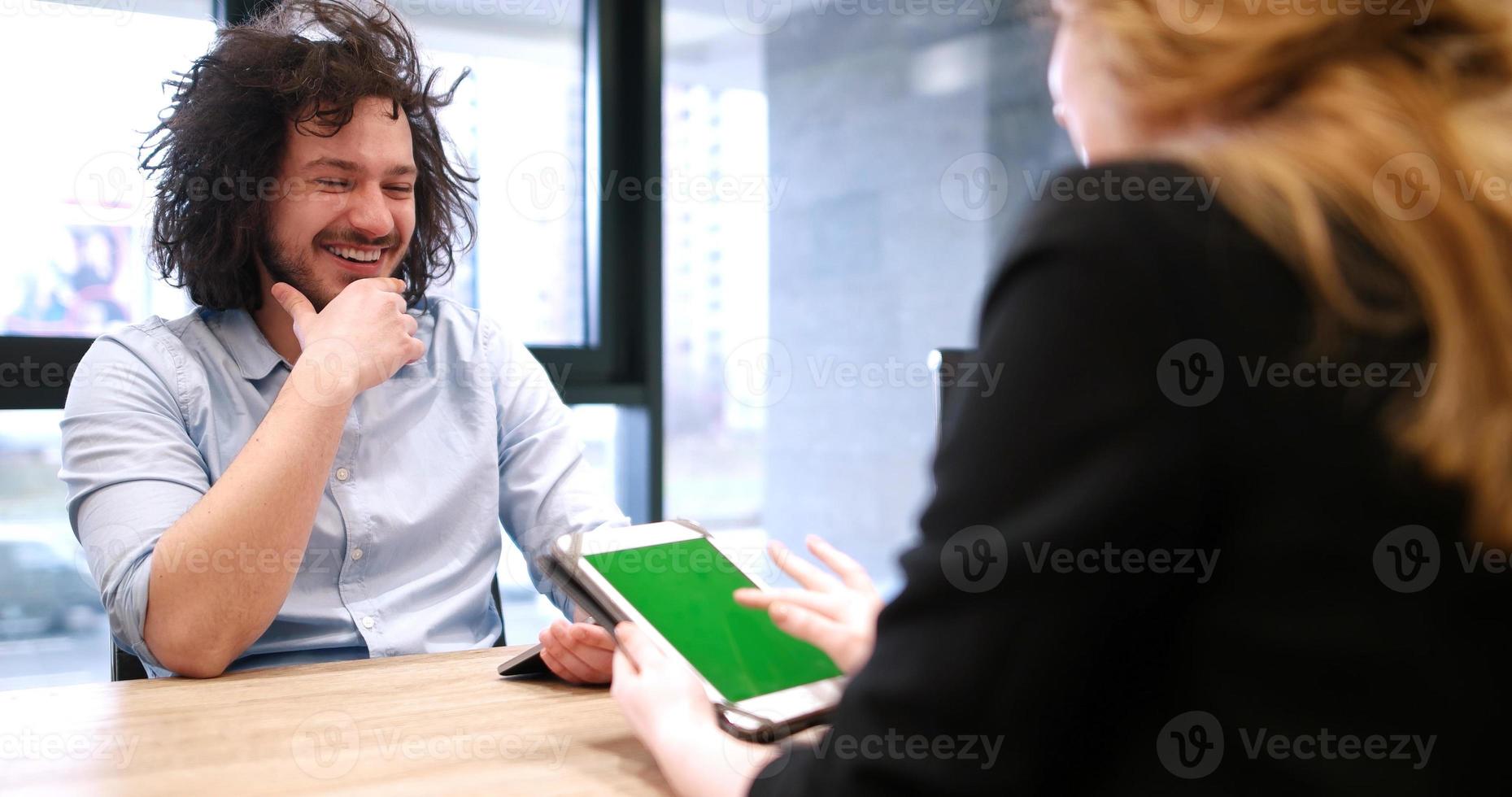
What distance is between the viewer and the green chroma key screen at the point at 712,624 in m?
0.99

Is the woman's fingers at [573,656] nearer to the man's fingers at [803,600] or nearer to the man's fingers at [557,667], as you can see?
the man's fingers at [557,667]

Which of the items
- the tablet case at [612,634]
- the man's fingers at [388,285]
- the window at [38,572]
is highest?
the man's fingers at [388,285]

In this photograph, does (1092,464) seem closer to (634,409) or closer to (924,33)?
(634,409)

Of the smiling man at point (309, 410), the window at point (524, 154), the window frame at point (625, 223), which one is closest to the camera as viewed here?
the smiling man at point (309, 410)

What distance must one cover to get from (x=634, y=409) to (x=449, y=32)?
1.12 m

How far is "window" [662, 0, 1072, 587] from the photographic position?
3.71 metres

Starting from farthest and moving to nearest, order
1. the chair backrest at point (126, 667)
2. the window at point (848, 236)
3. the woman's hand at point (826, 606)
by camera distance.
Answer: the window at point (848, 236) → the chair backrest at point (126, 667) → the woman's hand at point (826, 606)

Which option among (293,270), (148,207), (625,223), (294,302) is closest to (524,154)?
(625,223)

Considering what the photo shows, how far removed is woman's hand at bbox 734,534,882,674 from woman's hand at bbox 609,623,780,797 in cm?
9

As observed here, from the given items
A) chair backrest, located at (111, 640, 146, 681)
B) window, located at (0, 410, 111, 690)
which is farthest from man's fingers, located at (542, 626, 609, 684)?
window, located at (0, 410, 111, 690)

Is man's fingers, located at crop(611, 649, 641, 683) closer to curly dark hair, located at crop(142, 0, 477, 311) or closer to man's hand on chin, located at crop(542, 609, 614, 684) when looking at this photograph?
man's hand on chin, located at crop(542, 609, 614, 684)

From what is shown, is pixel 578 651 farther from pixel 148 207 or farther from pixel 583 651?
pixel 148 207

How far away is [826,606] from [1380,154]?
0.55m

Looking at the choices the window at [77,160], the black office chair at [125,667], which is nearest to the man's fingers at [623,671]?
the black office chair at [125,667]
